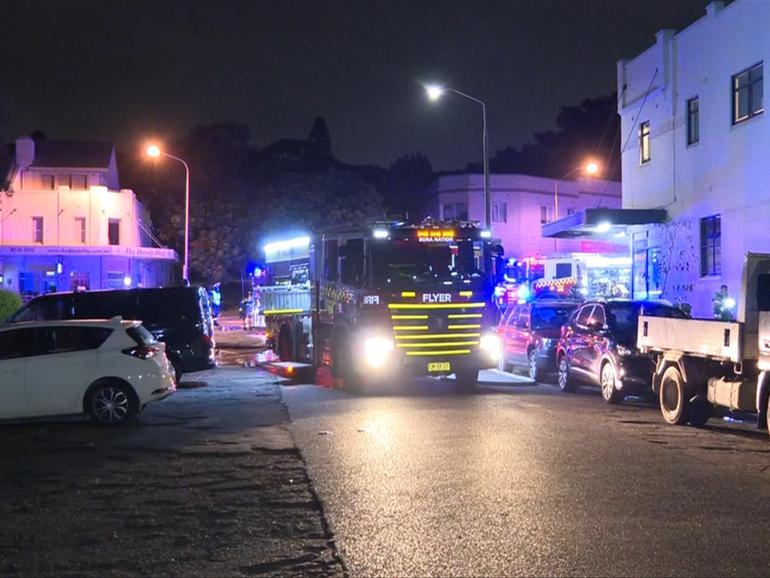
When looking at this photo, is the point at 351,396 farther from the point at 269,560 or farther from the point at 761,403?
the point at 269,560

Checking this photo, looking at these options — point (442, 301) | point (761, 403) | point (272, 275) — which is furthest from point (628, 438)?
point (272, 275)

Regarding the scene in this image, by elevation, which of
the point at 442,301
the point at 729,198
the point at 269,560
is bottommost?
the point at 269,560

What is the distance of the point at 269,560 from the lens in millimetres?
6367

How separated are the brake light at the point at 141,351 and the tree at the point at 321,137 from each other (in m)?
63.3

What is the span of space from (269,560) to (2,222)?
4656cm

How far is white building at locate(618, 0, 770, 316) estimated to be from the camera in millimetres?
22016

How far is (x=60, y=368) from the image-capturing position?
1291 cm

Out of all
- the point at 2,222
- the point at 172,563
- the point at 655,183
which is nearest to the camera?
the point at 172,563

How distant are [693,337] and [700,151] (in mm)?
13276

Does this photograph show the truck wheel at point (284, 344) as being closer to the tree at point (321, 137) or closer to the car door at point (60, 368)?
the car door at point (60, 368)

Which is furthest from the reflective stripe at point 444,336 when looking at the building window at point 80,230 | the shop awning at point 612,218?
the building window at point 80,230

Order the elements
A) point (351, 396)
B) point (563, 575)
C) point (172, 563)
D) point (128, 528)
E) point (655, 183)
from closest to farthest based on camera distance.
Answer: point (563, 575), point (172, 563), point (128, 528), point (351, 396), point (655, 183)

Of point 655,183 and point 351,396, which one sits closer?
point 351,396

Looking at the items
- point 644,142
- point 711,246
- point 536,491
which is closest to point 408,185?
point 644,142
